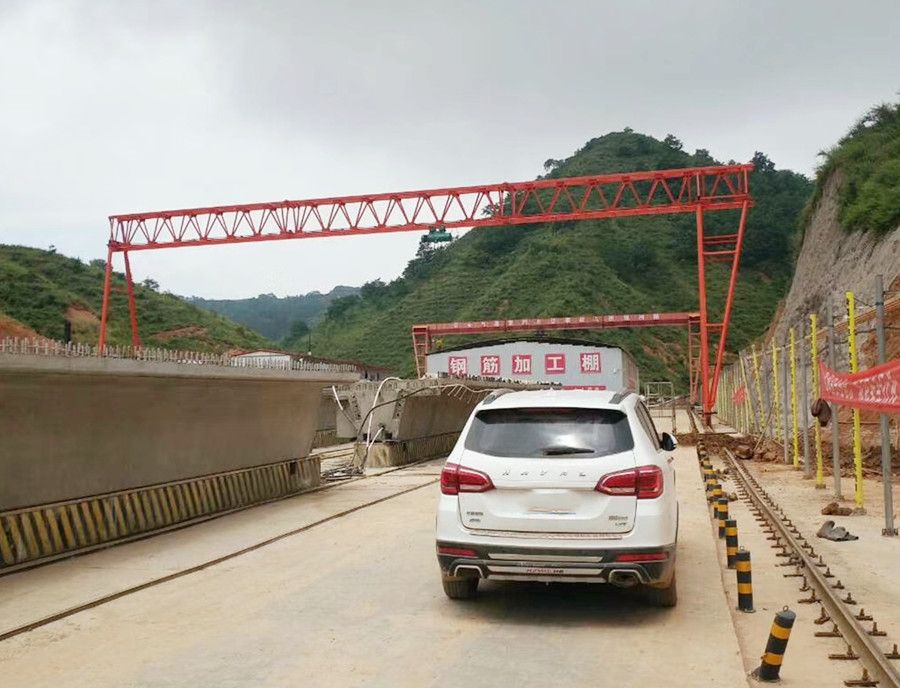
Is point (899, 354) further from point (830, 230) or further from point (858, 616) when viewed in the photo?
point (830, 230)

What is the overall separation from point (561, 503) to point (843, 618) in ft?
7.34

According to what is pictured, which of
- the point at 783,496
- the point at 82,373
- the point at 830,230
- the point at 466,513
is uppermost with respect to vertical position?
the point at 830,230

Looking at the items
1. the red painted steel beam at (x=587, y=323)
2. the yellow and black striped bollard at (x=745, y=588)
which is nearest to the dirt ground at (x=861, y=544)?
the yellow and black striped bollard at (x=745, y=588)

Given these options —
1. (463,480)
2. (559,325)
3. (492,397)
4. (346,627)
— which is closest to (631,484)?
(463,480)

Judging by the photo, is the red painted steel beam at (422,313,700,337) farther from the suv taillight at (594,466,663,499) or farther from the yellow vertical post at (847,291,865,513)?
the suv taillight at (594,466,663,499)

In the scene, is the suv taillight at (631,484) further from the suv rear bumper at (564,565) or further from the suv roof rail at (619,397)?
the suv roof rail at (619,397)

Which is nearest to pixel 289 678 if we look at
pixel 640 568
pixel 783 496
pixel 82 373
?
pixel 640 568

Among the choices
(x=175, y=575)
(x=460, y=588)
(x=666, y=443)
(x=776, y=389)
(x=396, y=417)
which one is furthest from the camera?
(x=396, y=417)

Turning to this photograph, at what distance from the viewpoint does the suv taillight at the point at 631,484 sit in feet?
22.8

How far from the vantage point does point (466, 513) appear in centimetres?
718

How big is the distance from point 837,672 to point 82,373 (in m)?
8.01

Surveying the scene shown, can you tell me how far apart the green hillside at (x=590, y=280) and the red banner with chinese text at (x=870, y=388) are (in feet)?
237

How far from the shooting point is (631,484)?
22.8 ft

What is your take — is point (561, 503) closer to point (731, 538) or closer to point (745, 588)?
point (745, 588)
